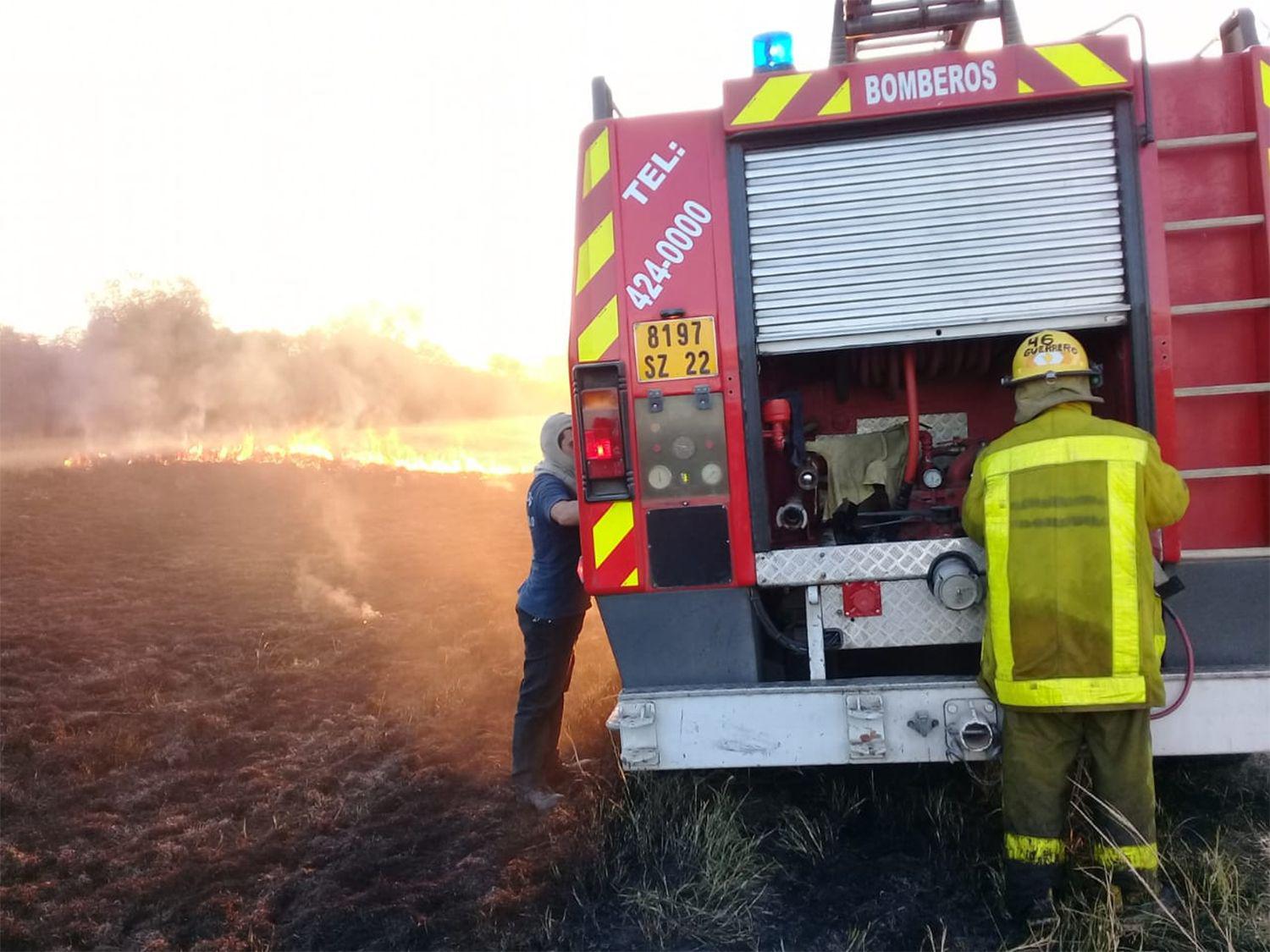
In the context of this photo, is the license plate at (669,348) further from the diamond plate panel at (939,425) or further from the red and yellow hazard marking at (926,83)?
the diamond plate panel at (939,425)

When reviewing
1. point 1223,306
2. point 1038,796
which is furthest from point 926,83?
point 1038,796

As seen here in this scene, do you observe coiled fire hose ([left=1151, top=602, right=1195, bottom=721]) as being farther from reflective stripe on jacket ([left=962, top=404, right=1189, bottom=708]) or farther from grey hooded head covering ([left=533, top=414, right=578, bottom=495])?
grey hooded head covering ([left=533, top=414, right=578, bottom=495])

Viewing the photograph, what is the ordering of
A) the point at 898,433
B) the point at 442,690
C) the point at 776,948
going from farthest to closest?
the point at 442,690, the point at 898,433, the point at 776,948

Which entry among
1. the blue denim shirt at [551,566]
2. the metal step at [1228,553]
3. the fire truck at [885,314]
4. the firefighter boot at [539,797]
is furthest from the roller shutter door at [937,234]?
the firefighter boot at [539,797]

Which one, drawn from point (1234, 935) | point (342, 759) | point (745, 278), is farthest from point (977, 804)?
point (342, 759)

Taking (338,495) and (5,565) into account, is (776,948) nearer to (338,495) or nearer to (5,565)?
(5,565)

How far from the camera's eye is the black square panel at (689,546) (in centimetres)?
327

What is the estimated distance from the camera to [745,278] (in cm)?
325

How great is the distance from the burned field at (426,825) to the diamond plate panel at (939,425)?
1.35 m

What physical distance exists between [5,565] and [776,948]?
9.11 m

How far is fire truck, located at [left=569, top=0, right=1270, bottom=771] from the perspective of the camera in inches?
124

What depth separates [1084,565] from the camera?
2916 millimetres

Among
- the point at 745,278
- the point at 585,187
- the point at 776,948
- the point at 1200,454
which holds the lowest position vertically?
the point at 776,948

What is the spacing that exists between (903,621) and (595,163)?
Result: 6.25 ft
